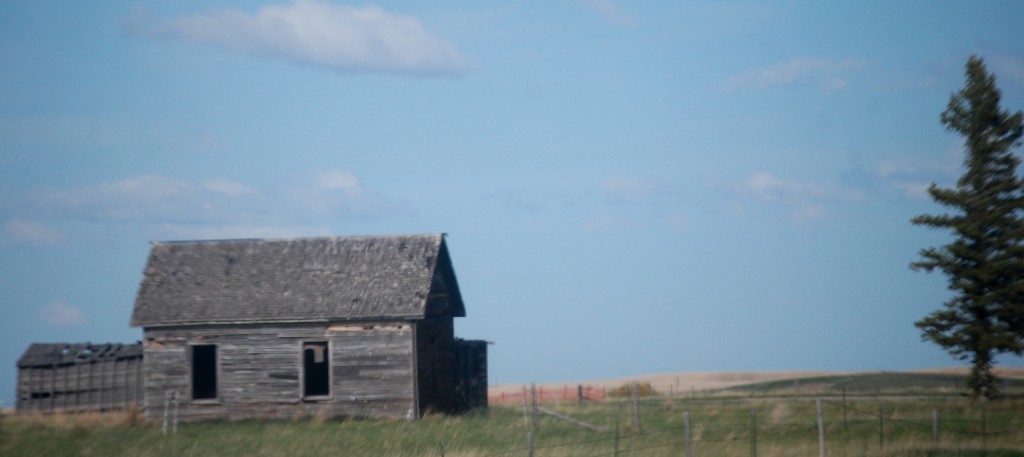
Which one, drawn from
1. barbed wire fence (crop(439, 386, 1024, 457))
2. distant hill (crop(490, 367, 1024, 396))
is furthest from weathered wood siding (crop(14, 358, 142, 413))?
distant hill (crop(490, 367, 1024, 396))

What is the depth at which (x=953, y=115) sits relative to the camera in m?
39.2

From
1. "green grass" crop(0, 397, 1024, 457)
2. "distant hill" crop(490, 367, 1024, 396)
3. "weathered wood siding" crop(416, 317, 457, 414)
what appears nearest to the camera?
"green grass" crop(0, 397, 1024, 457)

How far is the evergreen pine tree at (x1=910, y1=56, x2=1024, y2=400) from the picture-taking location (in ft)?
124

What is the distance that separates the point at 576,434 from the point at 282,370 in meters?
10.8

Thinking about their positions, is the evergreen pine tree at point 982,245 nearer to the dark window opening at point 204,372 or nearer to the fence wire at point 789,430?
the fence wire at point 789,430

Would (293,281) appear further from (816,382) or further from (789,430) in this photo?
(816,382)

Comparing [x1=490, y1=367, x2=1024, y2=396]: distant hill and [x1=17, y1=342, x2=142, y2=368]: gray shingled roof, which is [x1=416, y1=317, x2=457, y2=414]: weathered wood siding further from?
[x1=490, y1=367, x2=1024, y2=396]: distant hill

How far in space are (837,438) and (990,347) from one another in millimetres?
14426

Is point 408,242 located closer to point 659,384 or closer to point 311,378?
point 311,378

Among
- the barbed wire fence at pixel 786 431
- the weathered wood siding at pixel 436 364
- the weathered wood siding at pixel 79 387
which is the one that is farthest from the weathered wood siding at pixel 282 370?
the barbed wire fence at pixel 786 431

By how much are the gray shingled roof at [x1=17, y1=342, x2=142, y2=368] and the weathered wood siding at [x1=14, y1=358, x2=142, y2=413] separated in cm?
14

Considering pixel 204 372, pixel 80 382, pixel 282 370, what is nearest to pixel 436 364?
pixel 282 370

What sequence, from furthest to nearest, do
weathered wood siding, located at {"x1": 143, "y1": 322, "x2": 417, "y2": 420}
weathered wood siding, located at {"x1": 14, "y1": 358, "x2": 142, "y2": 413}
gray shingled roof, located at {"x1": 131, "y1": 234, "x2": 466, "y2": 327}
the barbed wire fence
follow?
weathered wood siding, located at {"x1": 14, "y1": 358, "x2": 142, "y2": 413} < gray shingled roof, located at {"x1": 131, "y1": 234, "x2": 466, "y2": 327} < weathered wood siding, located at {"x1": 143, "y1": 322, "x2": 417, "y2": 420} < the barbed wire fence

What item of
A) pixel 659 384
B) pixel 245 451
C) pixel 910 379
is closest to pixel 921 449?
pixel 245 451
